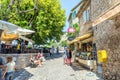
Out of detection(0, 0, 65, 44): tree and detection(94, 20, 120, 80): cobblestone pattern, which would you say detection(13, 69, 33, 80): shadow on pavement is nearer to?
detection(94, 20, 120, 80): cobblestone pattern

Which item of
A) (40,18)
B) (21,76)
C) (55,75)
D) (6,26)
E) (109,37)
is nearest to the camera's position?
(6,26)

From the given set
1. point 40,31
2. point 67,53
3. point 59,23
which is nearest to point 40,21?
point 40,31

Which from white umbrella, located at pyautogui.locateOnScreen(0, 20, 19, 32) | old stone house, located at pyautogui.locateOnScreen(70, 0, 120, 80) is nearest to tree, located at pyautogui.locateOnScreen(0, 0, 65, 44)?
old stone house, located at pyautogui.locateOnScreen(70, 0, 120, 80)

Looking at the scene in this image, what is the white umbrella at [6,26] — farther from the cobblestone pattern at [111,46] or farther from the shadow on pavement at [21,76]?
the shadow on pavement at [21,76]

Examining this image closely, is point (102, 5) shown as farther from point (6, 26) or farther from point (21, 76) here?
point (21, 76)

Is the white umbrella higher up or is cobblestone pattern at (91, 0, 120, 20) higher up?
cobblestone pattern at (91, 0, 120, 20)

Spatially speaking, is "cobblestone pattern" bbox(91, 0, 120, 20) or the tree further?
the tree

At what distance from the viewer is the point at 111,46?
484 inches

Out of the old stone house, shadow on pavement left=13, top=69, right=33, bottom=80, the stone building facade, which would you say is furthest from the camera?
shadow on pavement left=13, top=69, right=33, bottom=80

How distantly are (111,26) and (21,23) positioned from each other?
2364cm

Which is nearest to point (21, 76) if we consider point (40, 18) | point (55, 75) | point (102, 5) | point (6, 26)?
point (55, 75)

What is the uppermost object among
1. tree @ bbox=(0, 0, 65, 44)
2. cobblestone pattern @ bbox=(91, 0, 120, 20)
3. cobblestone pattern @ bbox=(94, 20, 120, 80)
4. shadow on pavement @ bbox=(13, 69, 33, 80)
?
tree @ bbox=(0, 0, 65, 44)

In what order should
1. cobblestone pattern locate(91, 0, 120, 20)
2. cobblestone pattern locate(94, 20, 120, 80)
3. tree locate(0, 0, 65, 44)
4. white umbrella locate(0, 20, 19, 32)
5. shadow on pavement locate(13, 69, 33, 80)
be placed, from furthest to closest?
tree locate(0, 0, 65, 44) → shadow on pavement locate(13, 69, 33, 80) → cobblestone pattern locate(91, 0, 120, 20) → cobblestone pattern locate(94, 20, 120, 80) → white umbrella locate(0, 20, 19, 32)

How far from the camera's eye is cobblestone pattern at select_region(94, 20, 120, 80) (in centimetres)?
1134
